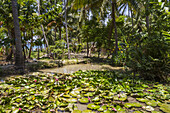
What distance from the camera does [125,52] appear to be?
5.30m

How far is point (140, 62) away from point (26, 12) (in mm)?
10738

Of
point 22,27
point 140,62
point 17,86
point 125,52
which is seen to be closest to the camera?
point 17,86

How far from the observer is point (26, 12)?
1023 cm

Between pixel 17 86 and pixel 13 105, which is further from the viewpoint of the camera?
pixel 17 86

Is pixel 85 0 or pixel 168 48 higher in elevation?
pixel 85 0

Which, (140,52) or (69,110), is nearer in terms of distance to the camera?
(69,110)

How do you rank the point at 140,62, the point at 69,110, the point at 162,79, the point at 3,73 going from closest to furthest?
1. the point at 69,110
2. the point at 162,79
3. the point at 140,62
4. the point at 3,73

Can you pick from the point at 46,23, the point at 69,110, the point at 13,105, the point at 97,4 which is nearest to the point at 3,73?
the point at 13,105

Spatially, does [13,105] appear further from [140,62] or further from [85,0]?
[85,0]

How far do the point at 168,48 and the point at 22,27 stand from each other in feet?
39.5

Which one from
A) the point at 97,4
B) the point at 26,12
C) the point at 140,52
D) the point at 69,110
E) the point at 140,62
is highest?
the point at 97,4

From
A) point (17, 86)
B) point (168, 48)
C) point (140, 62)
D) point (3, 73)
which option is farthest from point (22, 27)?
point (168, 48)

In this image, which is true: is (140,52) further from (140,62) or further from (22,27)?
(22,27)

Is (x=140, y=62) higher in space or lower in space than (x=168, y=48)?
lower
